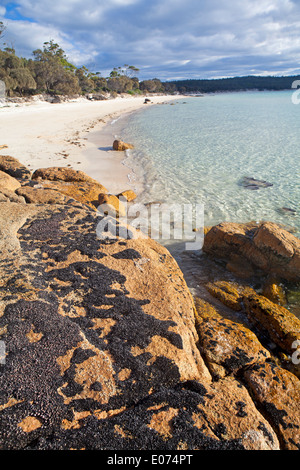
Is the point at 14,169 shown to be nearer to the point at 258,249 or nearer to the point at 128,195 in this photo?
the point at 128,195

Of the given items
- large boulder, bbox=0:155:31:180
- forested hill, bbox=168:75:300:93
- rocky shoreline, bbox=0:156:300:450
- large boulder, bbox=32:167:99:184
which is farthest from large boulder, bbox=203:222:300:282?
forested hill, bbox=168:75:300:93

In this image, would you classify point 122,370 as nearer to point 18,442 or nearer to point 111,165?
point 18,442

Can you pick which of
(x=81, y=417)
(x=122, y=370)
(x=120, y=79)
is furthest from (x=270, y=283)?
(x=120, y=79)

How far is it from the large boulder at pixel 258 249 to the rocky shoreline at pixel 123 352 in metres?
1.42

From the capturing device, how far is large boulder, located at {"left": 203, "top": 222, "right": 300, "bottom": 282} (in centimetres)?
517

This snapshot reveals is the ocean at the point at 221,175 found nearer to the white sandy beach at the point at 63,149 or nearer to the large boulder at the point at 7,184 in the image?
the white sandy beach at the point at 63,149

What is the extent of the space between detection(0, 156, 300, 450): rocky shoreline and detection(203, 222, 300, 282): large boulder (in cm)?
142

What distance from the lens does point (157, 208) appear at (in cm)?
825

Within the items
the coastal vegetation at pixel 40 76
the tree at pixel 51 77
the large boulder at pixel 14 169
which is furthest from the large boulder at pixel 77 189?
the tree at pixel 51 77

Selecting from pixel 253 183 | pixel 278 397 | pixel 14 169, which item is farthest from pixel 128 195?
pixel 278 397

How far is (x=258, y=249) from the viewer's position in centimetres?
543

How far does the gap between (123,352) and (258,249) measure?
399 centimetres

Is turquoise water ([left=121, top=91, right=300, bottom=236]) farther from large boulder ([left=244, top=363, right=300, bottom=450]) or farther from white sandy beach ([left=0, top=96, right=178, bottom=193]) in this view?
large boulder ([left=244, top=363, right=300, bottom=450])

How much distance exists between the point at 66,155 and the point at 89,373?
1197 cm
